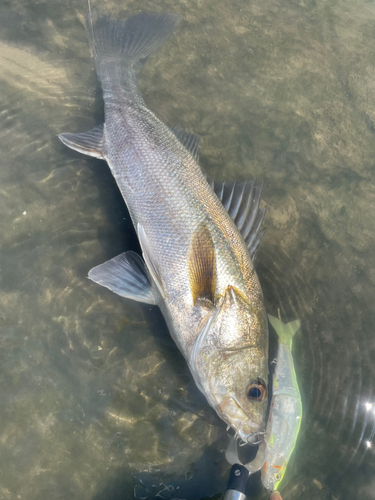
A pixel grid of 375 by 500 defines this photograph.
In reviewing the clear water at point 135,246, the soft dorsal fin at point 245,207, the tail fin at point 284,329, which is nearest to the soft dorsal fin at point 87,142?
the clear water at point 135,246

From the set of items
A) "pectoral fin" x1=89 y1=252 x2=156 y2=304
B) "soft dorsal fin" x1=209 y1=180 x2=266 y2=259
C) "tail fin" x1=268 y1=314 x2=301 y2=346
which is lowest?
"pectoral fin" x1=89 y1=252 x2=156 y2=304

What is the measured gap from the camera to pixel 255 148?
3.92 metres

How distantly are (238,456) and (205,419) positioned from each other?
37 cm

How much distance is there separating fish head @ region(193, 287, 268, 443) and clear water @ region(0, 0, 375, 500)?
507 mm

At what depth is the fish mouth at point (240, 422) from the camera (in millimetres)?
2416

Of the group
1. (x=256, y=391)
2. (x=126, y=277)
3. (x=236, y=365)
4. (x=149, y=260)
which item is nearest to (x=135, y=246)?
(x=126, y=277)

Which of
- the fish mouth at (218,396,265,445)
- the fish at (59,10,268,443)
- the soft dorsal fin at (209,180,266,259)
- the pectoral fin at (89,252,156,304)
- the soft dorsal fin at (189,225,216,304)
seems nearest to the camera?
the fish mouth at (218,396,265,445)

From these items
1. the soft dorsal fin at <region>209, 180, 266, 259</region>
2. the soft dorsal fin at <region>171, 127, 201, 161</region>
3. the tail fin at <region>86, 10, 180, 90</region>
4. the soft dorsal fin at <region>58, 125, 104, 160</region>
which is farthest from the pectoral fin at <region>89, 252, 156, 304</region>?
the tail fin at <region>86, 10, 180, 90</region>

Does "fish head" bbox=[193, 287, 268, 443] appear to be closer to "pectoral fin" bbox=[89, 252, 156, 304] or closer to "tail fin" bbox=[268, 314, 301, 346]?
"tail fin" bbox=[268, 314, 301, 346]

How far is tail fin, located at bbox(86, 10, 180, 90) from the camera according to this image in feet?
11.7

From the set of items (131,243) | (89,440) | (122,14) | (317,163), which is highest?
(122,14)

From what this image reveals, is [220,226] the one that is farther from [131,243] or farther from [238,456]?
[238,456]

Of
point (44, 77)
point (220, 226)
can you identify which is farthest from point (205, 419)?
point (44, 77)

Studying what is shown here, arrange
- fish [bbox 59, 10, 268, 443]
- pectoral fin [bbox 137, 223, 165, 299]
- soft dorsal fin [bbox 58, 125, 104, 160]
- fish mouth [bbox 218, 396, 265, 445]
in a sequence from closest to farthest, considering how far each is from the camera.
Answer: fish mouth [bbox 218, 396, 265, 445] → fish [bbox 59, 10, 268, 443] → pectoral fin [bbox 137, 223, 165, 299] → soft dorsal fin [bbox 58, 125, 104, 160]
